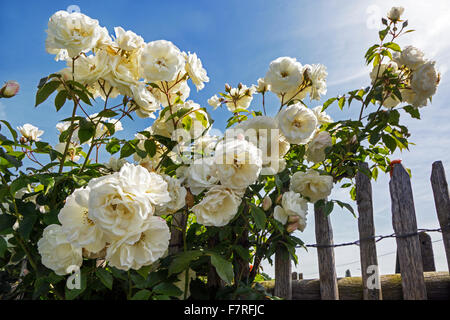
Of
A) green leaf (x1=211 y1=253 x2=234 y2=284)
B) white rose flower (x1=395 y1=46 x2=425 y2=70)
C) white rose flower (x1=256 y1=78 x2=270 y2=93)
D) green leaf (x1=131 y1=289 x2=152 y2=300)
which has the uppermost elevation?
white rose flower (x1=395 y1=46 x2=425 y2=70)

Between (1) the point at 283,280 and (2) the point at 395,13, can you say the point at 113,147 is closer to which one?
(1) the point at 283,280

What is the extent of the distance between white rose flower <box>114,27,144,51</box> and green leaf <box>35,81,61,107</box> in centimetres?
22

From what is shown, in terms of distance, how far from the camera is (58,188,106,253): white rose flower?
75cm

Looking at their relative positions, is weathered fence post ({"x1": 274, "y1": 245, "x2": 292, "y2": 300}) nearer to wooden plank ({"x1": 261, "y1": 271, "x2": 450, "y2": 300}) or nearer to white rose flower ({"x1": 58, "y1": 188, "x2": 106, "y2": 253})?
wooden plank ({"x1": 261, "y1": 271, "x2": 450, "y2": 300})

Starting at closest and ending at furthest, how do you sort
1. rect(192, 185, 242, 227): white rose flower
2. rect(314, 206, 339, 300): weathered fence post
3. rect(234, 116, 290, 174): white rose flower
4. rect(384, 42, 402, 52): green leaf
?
rect(192, 185, 242, 227): white rose flower
rect(234, 116, 290, 174): white rose flower
rect(384, 42, 402, 52): green leaf
rect(314, 206, 339, 300): weathered fence post

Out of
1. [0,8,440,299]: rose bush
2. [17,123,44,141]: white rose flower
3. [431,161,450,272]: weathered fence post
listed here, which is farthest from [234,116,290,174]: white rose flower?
[431,161,450,272]: weathered fence post

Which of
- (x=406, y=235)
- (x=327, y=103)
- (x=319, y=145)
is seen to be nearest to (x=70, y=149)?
(x=319, y=145)

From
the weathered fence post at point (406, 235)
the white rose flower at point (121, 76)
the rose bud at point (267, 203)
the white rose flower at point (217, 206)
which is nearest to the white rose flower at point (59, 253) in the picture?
the white rose flower at point (217, 206)

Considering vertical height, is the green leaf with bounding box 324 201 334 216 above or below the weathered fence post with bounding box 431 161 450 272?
below

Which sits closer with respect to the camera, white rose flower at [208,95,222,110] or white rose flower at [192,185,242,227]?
white rose flower at [192,185,242,227]
